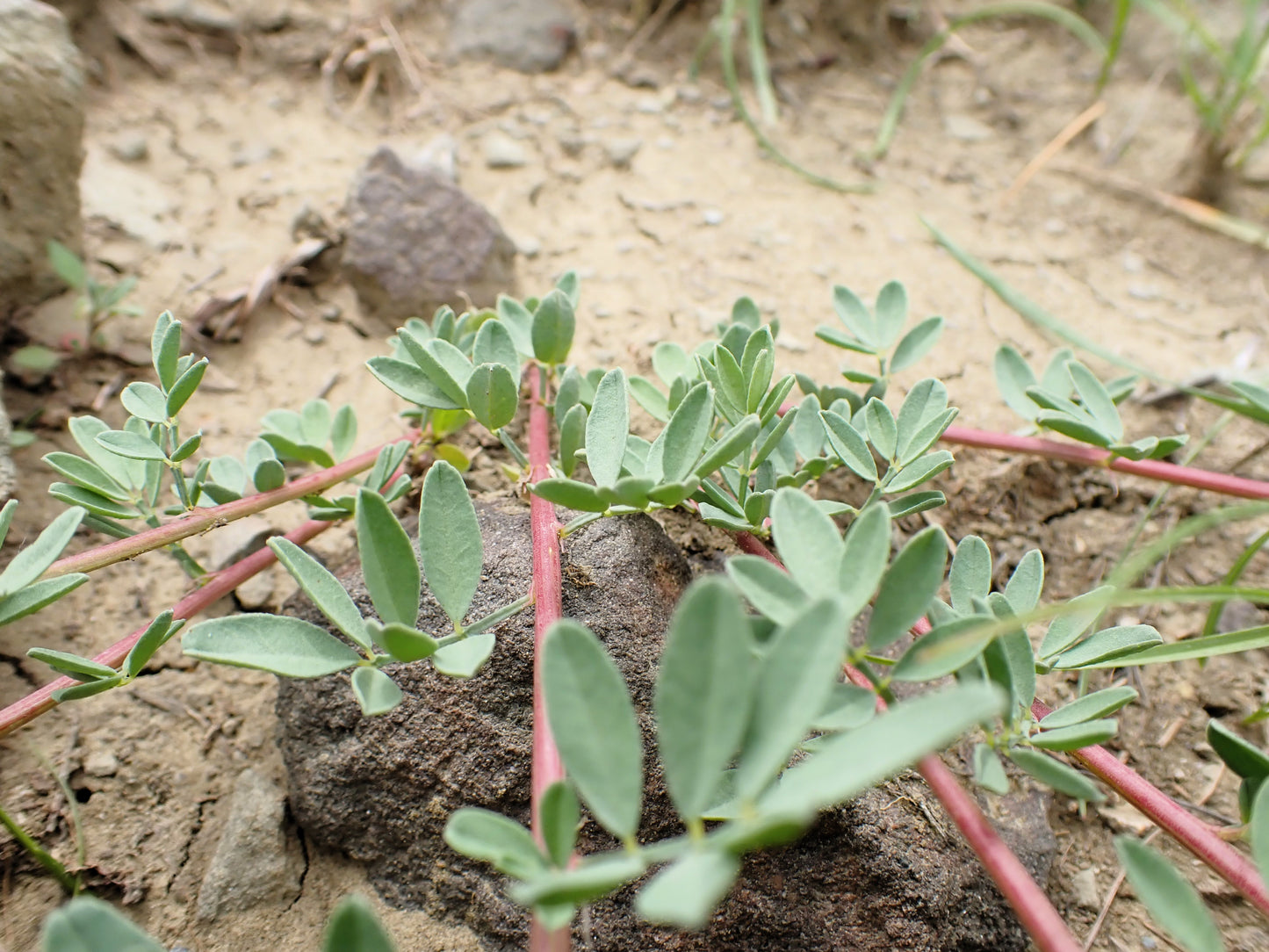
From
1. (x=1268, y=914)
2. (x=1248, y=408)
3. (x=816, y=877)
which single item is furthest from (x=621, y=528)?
(x=1248, y=408)

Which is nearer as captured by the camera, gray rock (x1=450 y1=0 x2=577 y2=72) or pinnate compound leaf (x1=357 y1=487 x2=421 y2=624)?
pinnate compound leaf (x1=357 y1=487 x2=421 y2=624)

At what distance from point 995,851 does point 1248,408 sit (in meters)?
0.94

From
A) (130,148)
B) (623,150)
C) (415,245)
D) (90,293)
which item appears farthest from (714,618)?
(130,148)

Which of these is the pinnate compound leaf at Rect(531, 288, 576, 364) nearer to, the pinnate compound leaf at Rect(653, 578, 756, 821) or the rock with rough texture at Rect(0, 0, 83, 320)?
the pinnate compound leaf at Rect(653, 578, 756, 821)

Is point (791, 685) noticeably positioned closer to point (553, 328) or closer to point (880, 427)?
point (880, 427)

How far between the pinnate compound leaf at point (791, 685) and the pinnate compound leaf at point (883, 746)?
0.07 ft

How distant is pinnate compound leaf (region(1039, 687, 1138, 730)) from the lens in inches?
34.1

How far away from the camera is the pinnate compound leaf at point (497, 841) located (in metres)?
0.66

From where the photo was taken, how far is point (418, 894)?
116 centimetres

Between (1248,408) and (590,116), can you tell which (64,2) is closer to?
(590,116)

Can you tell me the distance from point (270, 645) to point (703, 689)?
1.56 ft

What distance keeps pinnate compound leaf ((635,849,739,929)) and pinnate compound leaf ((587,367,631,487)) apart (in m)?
0.51

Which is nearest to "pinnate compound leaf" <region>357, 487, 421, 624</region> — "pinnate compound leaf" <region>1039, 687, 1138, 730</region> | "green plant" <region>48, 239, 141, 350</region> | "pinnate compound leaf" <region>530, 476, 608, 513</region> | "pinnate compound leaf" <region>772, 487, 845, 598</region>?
"pinnate compound leaf" <region>530, 476, 608, 513</region>

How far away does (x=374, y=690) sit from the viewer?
843 mm
